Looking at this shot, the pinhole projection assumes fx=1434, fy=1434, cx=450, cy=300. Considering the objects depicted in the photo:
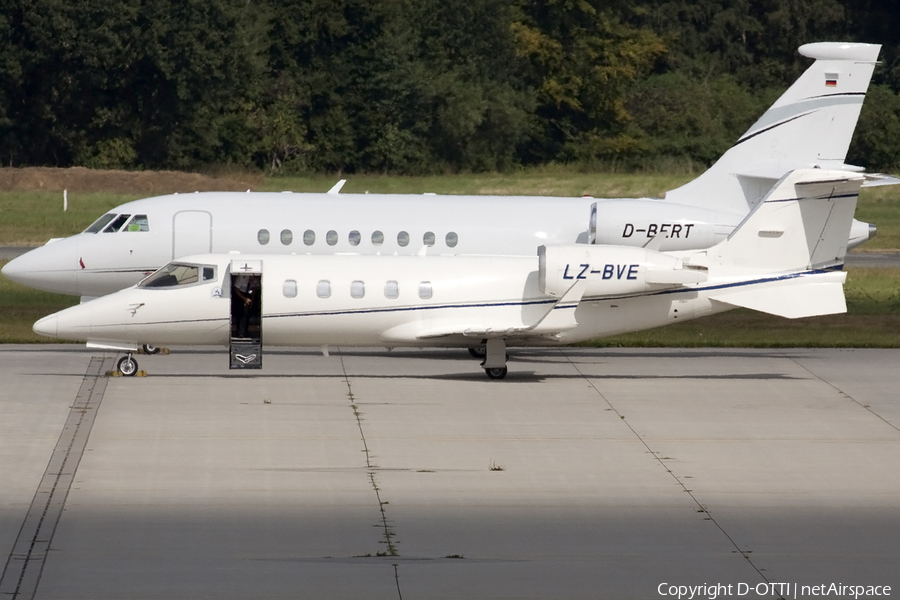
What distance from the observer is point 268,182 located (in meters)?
74.8

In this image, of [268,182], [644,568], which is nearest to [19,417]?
[644,568]

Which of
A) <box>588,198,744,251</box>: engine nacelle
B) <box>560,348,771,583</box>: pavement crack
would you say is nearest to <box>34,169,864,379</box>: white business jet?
<box>560,348,771,583</box>: pavement crack

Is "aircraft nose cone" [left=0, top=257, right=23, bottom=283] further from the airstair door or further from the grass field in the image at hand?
the airstair door

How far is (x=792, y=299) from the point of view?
24.7 m

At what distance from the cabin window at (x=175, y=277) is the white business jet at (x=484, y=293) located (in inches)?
0.9

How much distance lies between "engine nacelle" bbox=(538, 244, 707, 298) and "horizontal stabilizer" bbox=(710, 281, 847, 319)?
826 mm

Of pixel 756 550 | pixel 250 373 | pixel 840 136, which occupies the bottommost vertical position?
pixel 250 373

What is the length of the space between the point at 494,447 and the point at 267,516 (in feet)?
15.2

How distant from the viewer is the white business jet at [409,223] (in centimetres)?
2834

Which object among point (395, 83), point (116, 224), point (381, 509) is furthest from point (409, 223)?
point (395, 83)

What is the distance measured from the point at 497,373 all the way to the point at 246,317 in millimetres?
4401

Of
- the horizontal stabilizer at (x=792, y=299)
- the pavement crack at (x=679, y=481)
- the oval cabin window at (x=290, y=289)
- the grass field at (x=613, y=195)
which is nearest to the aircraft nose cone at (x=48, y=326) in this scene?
the oval cabin window at (x=290, y=289)

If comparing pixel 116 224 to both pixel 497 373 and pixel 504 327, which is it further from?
pixel 504 327

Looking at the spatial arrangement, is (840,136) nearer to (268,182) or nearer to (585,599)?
(585,599)
